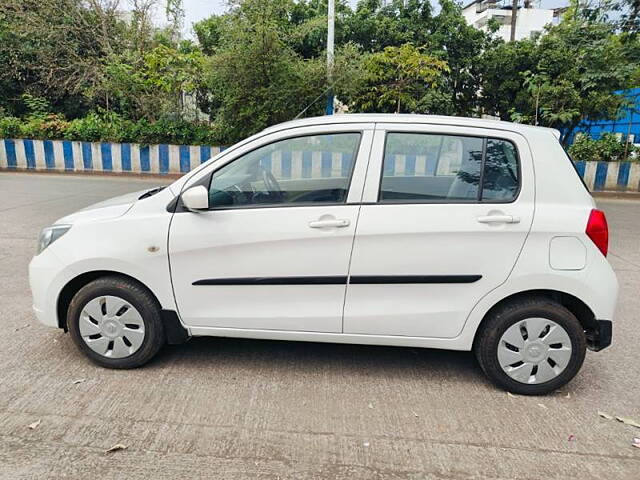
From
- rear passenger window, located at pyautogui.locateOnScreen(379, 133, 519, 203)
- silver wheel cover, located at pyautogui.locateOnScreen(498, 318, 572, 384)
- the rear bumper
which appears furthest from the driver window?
the rear bumper

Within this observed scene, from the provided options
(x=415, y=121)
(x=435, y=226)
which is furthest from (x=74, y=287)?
(x=415, y=121)

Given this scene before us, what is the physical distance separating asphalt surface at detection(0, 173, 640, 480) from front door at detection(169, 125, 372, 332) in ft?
1.56

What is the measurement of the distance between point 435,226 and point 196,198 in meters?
1.51

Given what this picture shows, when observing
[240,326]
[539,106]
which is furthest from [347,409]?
[539,106]

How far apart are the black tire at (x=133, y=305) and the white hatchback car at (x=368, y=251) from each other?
12 mm

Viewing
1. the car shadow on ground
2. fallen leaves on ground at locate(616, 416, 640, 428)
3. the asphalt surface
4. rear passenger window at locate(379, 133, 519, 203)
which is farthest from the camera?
the car shadow on ground

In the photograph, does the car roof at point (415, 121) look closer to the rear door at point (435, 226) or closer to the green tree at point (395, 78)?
the rear door at point (435, 226)

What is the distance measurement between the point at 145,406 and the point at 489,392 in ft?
7.27

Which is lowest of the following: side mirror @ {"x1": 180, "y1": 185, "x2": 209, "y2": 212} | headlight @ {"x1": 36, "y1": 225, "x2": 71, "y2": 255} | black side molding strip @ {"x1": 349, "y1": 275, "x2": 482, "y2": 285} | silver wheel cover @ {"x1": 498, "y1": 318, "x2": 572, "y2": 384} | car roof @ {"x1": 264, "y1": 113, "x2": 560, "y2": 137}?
silver wheel cover @ {"x1": 498, "y1": 318, "x2": 572, "y2": 384}

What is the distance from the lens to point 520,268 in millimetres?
3115

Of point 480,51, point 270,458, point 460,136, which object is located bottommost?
point 270,458

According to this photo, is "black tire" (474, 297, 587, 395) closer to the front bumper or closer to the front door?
the front door

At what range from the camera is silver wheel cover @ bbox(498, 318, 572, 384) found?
317 cm

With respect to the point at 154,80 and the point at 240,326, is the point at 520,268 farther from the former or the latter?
the point at 154,80
